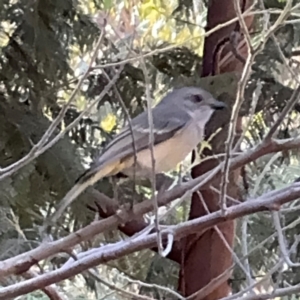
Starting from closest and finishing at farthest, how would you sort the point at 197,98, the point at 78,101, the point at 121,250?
the point at 121,250 < the point at 197,98 < the point at 78,101

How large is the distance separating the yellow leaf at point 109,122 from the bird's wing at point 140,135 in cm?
21

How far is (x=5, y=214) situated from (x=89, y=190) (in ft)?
0.74

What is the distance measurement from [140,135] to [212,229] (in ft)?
1.35

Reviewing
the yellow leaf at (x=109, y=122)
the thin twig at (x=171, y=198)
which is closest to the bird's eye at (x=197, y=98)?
the yellow leaf at (x=109, y=122)

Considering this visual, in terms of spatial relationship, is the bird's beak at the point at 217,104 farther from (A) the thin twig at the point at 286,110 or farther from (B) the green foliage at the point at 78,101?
(A) the thin twig at the point at 286,110

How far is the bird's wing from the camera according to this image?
4.70 feet

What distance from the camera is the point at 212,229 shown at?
180cm

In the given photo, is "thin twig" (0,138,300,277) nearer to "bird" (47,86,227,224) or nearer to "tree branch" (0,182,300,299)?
"tree branch" (0,182,300,299)

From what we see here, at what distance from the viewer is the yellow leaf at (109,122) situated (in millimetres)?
2024

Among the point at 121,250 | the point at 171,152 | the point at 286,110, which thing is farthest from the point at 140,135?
the point at 286,110

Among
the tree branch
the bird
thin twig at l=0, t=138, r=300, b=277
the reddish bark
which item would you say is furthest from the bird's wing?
the tree branch

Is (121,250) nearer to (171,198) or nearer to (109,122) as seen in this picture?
(171,198)

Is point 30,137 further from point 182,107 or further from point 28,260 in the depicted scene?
point 182,107

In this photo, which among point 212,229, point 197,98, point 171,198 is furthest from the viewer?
point 212,229
